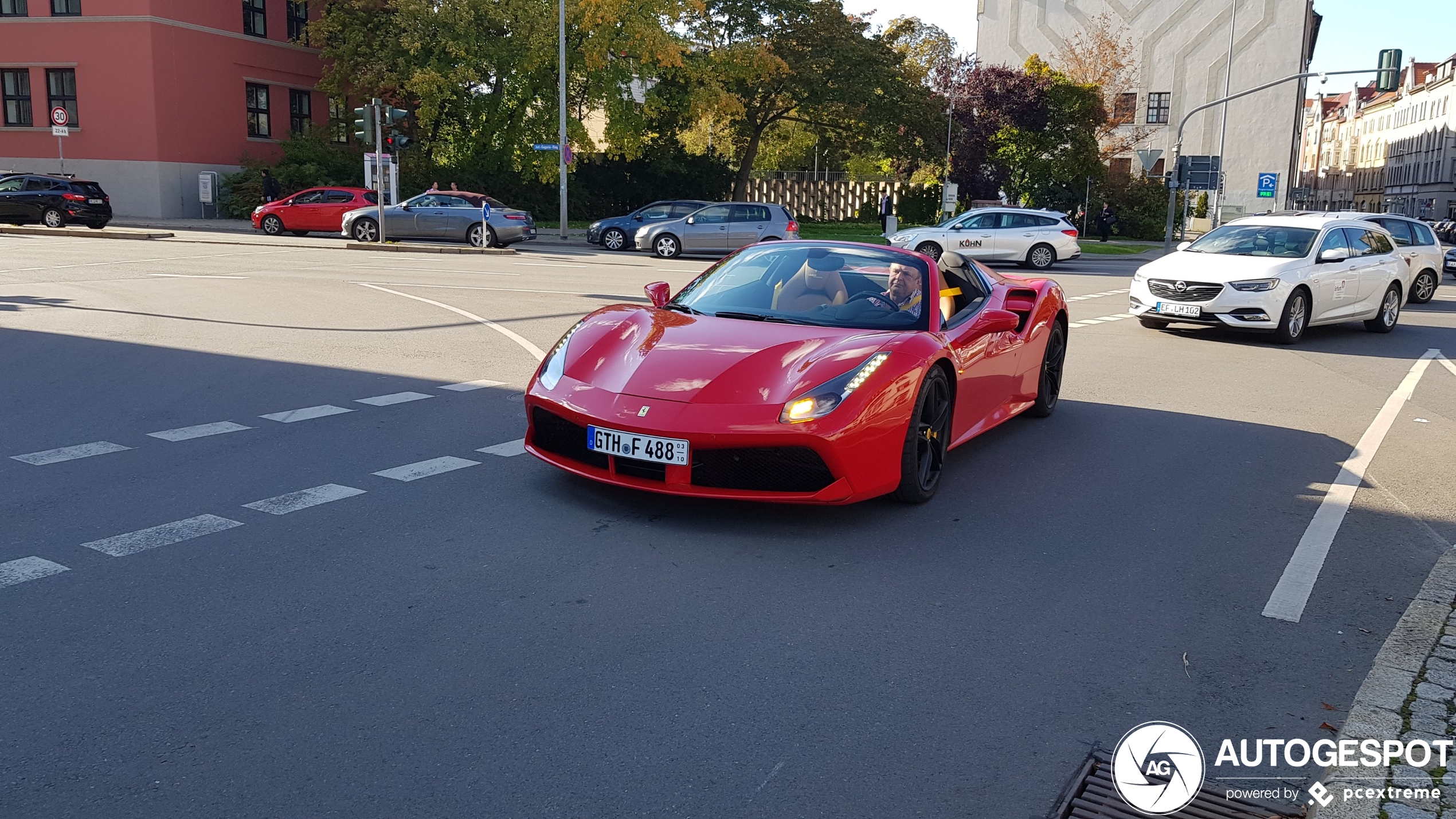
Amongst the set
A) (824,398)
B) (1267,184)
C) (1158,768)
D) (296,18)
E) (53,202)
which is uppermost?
(296,18)

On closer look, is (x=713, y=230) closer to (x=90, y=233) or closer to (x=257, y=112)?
(x=90, y=233)

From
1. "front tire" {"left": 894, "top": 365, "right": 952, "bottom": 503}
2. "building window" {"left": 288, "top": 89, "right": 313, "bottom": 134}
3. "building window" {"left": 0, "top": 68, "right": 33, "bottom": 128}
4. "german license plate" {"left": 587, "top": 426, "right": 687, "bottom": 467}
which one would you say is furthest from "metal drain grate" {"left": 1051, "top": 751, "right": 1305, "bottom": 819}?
"building window" {"left": 0, "top": 68, "right": 33, "bottom": 128}

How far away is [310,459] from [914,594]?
3752 millimetres

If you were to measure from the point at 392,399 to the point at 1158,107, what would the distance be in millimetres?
59983

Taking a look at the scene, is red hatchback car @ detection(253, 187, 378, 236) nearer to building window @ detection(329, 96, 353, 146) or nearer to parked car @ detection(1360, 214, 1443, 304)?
building window @ detection(329, 96, 353, 146)

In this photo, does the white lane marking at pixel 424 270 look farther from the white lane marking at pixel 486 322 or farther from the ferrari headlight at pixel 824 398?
the ferrari headlight at pixel 824 398

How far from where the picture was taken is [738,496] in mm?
5605

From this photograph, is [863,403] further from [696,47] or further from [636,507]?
[696,47]

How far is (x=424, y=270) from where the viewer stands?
2128 cm

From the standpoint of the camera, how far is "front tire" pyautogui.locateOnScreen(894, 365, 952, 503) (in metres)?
6.06

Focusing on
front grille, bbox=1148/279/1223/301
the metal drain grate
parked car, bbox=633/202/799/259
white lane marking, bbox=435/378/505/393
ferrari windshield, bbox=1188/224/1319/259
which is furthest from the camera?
parked car, bbox=633/202/799/259

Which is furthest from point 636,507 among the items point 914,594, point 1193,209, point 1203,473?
point 1193,209
